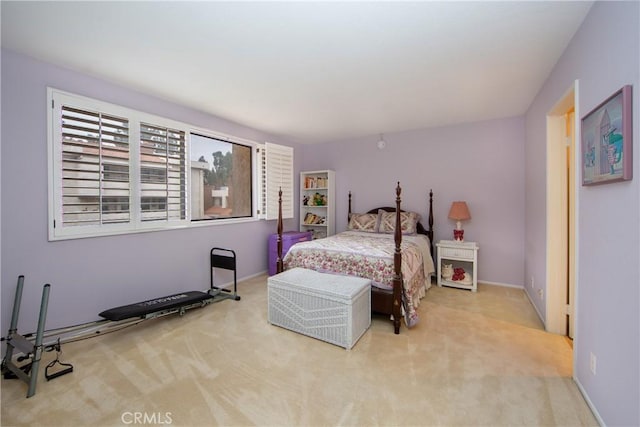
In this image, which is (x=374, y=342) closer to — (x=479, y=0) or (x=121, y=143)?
(x=479, y=0)

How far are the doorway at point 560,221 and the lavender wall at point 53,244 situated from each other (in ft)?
13.2

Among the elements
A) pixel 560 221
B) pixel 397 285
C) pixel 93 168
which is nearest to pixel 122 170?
pixel 93 168

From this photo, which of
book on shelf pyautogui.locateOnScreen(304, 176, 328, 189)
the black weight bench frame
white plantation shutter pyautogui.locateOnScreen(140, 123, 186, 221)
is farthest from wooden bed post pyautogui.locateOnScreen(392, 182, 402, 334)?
book on shelf pyautogui.locateOnScreen(304, 176, 328, 189)

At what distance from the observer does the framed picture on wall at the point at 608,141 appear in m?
1.29

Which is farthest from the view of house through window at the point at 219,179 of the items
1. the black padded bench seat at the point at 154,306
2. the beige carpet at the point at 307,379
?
the beige carpet at the point at 307,379

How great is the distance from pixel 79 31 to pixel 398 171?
4172 mm

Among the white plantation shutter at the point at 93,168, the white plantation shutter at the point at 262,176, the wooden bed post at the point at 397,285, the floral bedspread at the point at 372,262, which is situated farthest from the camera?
the white plantation shutter at the point at 262,176

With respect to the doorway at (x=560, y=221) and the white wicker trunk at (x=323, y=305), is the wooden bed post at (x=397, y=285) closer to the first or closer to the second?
the white wicker trunk at (x=323, y=305)

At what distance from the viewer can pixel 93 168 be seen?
263 centimetres

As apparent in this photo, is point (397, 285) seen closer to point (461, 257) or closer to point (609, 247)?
point (609, 247)

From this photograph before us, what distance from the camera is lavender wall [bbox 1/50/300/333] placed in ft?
7.19

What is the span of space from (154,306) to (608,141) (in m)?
Answer: 3.68

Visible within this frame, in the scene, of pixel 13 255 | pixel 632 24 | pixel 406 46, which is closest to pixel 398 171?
pixel 406 46

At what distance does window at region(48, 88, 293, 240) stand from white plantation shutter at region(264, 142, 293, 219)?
694mm
